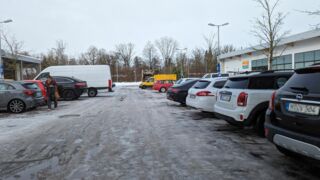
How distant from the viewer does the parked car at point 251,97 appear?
297 inches

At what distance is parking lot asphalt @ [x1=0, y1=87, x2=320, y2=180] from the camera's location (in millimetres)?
5016

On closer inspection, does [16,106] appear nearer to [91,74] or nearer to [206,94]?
[206,94]

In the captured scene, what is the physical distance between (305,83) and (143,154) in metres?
3.10

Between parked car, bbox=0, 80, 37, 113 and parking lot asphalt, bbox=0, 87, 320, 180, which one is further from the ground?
parked car, bbox=0, 80, 37, 113

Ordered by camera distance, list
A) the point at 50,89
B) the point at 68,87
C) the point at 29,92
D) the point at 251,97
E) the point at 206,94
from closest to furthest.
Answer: the point at 251,97 < the point at 206,94 < the point at 29,92 < the point at 50,89 < the point at 68,87

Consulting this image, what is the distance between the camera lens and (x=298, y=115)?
473 cm

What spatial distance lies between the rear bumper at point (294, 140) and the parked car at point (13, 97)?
11.9 metres

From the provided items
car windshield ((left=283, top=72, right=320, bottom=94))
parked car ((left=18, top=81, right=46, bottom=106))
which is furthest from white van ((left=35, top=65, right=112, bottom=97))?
car windshield ((left=283, top=72, right=320, bottom=94))

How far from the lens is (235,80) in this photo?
8312mm

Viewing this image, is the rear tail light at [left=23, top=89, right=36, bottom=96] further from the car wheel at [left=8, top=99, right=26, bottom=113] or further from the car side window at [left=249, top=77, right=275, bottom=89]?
the car side window at [left=249, top=77, right=275, bottom=89]

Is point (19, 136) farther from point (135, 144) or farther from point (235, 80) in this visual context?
point (235, 80)

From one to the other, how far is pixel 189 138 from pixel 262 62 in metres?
33.7

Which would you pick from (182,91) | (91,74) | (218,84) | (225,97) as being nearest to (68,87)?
(91,74)

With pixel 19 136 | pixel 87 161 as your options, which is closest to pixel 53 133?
pixel 19 136
